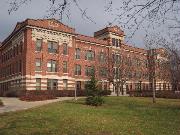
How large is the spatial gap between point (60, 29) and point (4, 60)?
1674 cm

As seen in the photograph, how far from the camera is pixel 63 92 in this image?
2021 inches

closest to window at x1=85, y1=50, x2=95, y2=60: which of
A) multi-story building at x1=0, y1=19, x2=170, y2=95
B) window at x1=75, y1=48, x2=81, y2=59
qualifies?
multi-story building at x1=0, y1=19, x2=170, y2=95

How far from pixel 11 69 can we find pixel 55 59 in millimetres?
10037

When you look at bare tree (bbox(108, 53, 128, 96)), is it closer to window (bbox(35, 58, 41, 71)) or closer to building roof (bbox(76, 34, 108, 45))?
building roof (bbox(76, 34, 108, 45))

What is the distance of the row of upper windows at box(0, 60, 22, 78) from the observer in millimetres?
54588

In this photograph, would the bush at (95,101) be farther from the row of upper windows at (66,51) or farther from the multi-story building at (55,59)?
the row of upper windows at (66,51)

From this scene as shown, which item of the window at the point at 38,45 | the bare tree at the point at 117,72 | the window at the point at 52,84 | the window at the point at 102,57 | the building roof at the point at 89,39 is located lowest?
the window at the point at 52,84

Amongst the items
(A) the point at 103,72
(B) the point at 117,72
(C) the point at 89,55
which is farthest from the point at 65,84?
(C) the point at 89,55

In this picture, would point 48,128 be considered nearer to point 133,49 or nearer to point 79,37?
point 79,37

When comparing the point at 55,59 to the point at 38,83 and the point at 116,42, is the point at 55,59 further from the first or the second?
the point at 116,42

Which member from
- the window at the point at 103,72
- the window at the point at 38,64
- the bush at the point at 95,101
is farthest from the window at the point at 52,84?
the bush at the point at 95,101

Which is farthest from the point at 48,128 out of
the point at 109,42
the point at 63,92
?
the point at 109,42

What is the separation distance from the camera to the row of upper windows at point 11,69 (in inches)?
2149

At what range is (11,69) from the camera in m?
59.4
